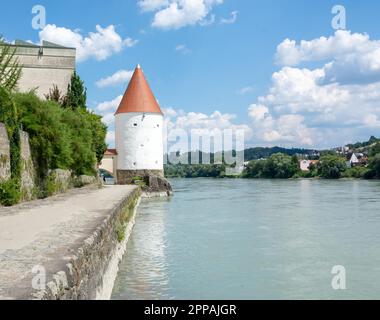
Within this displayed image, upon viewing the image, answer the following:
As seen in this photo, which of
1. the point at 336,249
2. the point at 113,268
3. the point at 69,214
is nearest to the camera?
the point at 113,268

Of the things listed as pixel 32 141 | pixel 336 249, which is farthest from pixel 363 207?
pixel 32 141

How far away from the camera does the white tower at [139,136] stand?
33625 mm

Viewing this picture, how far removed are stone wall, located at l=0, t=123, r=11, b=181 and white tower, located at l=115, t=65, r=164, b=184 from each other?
2172 centimetres

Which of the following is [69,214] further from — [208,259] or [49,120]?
[49,120]

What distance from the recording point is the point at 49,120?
575 inches

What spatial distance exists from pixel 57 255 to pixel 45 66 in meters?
27.0

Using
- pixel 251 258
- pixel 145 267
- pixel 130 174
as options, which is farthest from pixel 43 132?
pixel 130 174

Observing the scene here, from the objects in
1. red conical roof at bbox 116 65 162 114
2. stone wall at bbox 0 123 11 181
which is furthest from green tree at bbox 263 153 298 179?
stone wall at bbox 0 123 11 181

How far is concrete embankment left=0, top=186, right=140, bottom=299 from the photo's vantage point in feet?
13.0

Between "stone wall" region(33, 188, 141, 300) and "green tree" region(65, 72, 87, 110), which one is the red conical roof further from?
"stone wall" region(33, 188, 141, 300)

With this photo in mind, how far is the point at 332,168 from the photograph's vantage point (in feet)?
219

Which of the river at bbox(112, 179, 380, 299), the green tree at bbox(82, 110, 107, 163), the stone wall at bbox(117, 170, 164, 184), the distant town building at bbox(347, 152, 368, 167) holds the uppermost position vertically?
the green tree at bbox(82, 110, 107, 163)

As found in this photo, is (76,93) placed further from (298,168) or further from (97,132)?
(298,168)
